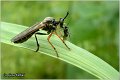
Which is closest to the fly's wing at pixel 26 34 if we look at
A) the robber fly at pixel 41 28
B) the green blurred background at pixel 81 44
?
the robber fly at pixel 41 28

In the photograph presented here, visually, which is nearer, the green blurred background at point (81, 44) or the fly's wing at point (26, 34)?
the fly's wing at point (26, 34)

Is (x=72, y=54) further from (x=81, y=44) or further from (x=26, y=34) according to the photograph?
(x=81, y=44)

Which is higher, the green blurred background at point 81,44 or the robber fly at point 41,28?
the robber fly at point 41,28

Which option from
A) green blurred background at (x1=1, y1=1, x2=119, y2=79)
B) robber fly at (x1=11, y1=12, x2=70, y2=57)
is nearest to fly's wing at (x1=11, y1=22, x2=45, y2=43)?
robber fly at (x1=11, y1=12, x2=70, y2=57)

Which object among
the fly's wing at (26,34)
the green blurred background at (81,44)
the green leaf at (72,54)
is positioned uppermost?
the fly's wing at (26,34)

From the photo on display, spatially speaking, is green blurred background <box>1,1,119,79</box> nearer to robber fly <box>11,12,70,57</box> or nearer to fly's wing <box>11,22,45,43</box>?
robber fly <box>11,12,70,57</box>

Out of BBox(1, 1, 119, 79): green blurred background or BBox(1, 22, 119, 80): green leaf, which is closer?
BBox(1, 22, 119, 80): green leaf

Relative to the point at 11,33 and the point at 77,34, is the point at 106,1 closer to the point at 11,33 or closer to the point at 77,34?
the point at 77,34

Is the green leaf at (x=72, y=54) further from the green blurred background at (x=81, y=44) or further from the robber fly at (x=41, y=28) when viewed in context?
the green blurred background at (x=81, y=44)
